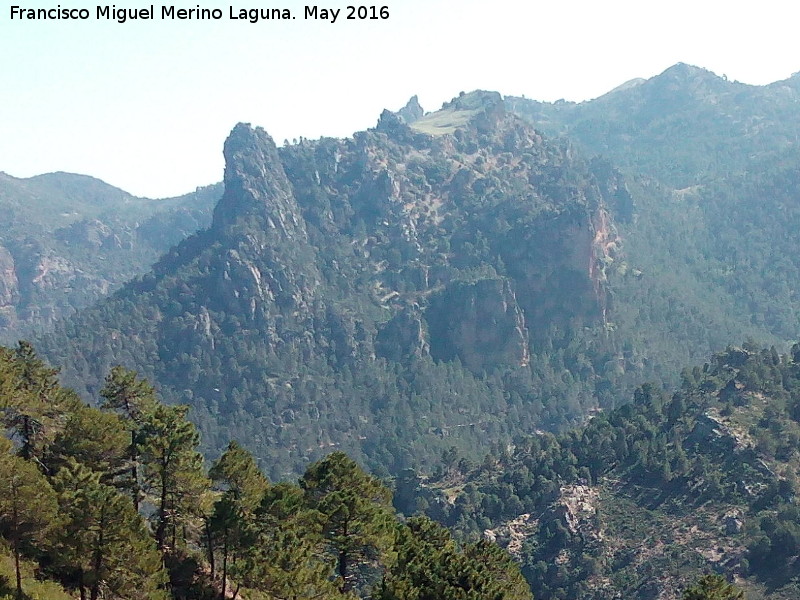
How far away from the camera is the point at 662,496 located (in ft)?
447

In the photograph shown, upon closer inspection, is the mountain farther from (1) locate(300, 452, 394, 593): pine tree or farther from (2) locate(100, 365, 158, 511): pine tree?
(2) locate(100, 365, 158, 511): pine tree

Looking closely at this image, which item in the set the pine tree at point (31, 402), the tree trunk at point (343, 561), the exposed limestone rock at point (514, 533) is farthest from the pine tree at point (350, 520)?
the exposed limestone rock at point (514, 533)

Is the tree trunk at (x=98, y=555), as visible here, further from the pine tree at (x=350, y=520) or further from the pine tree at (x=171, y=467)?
the pine tree at (x=350, y=520)

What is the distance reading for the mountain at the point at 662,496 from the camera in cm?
11788

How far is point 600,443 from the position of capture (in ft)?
511

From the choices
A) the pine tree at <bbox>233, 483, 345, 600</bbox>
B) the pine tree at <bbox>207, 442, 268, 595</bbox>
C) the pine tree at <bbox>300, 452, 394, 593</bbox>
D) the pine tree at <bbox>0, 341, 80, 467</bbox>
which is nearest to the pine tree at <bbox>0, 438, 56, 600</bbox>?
the pine tree at <bbox>0, 341, 80, 467</bbox>

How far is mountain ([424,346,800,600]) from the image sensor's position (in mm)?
117875

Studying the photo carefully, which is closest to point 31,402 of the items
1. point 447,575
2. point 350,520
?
point 350,520

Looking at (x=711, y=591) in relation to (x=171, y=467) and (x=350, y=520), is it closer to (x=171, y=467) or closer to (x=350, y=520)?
(x=350, y=520)

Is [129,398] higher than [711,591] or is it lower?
higher

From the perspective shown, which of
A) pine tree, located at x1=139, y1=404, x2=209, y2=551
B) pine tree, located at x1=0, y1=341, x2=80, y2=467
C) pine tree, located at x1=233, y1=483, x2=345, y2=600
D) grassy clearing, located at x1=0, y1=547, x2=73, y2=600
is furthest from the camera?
pine tree, located at x1=0, y1=341, x2=80, y2=467

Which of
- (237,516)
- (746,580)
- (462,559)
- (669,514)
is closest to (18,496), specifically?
(237,516)

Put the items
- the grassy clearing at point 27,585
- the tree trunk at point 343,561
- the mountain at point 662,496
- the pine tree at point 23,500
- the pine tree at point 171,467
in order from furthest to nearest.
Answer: the mountain at point 662,496 < the tree trunk at point 343,561 < the pine tree at point 171,467 < the grassy clearing at point 27,585 < the pine tree at point 23,500

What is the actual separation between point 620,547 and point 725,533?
53.1 ft
